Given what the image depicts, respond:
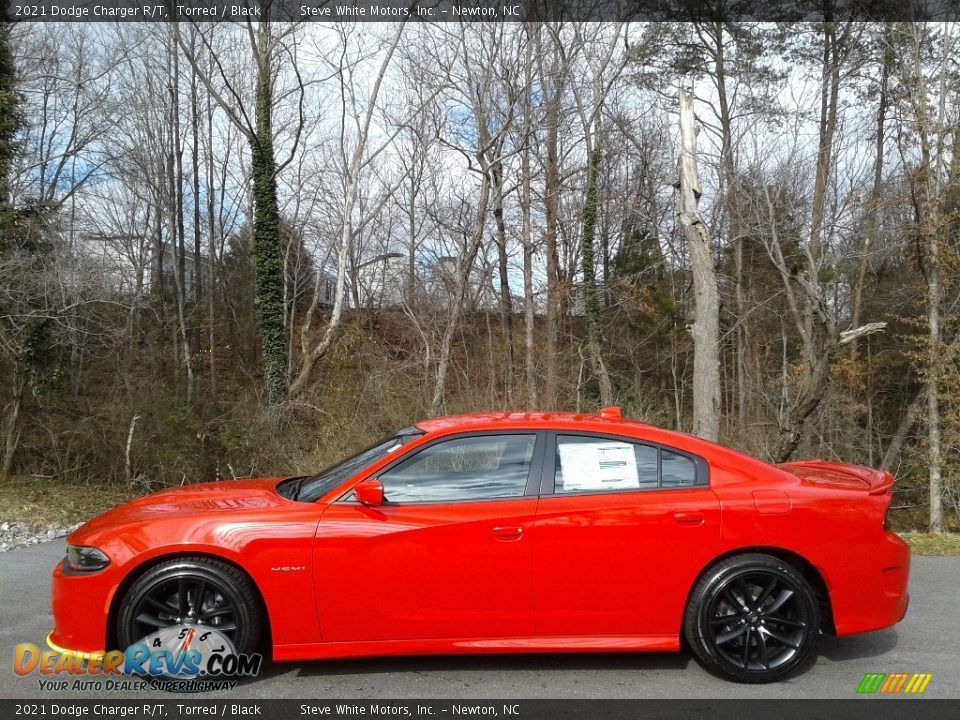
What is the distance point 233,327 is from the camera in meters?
32.6

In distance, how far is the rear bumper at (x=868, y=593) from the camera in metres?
4.04

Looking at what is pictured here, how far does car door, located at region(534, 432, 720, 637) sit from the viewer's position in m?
3.92

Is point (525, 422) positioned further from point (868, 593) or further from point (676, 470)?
point (868, 593)

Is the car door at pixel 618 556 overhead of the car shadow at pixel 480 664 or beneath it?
overhead

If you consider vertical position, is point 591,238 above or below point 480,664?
above

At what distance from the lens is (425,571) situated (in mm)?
3863

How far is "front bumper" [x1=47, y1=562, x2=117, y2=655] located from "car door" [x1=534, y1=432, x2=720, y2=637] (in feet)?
7.46

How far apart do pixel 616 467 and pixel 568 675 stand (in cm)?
117

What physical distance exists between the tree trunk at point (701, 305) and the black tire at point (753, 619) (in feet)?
22.5

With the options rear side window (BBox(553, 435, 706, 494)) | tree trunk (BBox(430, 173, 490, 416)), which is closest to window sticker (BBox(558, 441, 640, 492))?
rear side window (BBox(553, 435, 706, 494))
